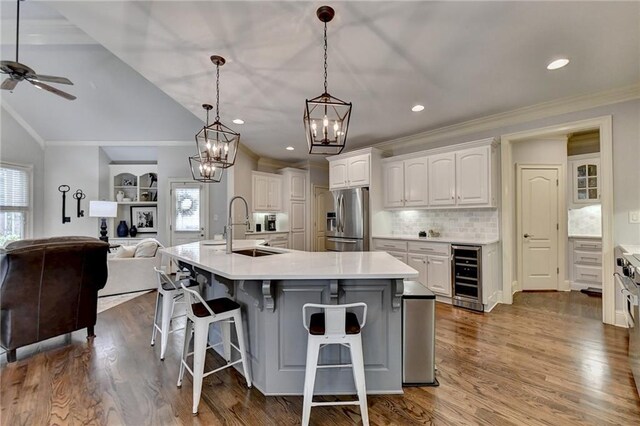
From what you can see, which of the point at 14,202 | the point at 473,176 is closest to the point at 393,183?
the point at 473,176

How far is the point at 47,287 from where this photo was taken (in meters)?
2.64

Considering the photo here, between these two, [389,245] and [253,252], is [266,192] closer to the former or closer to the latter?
[389,245]

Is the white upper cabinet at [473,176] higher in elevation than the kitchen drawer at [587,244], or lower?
higher

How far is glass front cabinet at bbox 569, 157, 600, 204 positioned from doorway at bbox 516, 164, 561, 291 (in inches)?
26.8

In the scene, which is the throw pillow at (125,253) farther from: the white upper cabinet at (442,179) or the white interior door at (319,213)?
the white upper cabinet at (442,179)

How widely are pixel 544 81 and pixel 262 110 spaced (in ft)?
10.6

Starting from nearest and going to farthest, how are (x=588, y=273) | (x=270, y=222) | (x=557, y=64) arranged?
(x=557, y=64) < (x=588, y=273) < (x=270, y=222)

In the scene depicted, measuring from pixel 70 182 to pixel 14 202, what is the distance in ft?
3.36

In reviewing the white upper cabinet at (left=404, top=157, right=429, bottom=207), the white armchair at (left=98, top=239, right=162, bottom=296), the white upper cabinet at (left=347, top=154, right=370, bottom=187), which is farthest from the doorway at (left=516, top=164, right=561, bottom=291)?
the white armchair at (left=98, top=239, right=162, bottom=296)

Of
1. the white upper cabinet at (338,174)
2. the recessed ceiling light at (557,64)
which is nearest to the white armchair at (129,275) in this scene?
the white upper cabinet at (338,174)

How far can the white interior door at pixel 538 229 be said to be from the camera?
15.2 ft

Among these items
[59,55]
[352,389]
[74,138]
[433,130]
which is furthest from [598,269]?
[74,138]

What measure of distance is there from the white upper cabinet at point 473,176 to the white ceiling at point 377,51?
0.53m

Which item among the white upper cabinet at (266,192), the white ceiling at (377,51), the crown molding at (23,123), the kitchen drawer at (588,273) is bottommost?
the kitchen drawer at (588,273)
